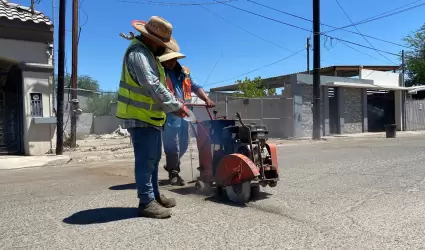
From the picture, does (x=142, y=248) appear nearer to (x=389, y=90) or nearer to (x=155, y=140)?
(x=155, y=140)

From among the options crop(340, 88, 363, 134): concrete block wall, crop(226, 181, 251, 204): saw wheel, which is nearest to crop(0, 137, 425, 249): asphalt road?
crop(226, 181, 251, 204): saw wheel

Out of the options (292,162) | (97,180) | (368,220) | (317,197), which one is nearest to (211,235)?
(368,220)

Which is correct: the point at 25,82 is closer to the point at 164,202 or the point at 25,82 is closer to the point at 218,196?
the point at 218,196

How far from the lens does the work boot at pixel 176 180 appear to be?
614cm

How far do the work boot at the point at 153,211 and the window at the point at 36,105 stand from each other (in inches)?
331

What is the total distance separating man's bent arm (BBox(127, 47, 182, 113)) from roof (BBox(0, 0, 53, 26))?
8342 mm

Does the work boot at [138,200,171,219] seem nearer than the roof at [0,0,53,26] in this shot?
Yes

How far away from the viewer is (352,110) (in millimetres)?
23906

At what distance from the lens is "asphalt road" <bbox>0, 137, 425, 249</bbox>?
3473mm

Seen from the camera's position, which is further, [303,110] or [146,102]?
[303,110]

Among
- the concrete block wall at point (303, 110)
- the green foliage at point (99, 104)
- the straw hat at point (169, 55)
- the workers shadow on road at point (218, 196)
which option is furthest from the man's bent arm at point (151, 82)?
the green foliage at point (99, 104)

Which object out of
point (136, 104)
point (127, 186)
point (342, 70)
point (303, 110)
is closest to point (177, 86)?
point (127, 186)

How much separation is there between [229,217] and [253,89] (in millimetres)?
25562

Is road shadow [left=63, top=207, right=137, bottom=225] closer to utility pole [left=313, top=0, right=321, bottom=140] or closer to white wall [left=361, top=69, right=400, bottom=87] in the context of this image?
utility pole [left=313, top=0, right=321, bottom=140]
